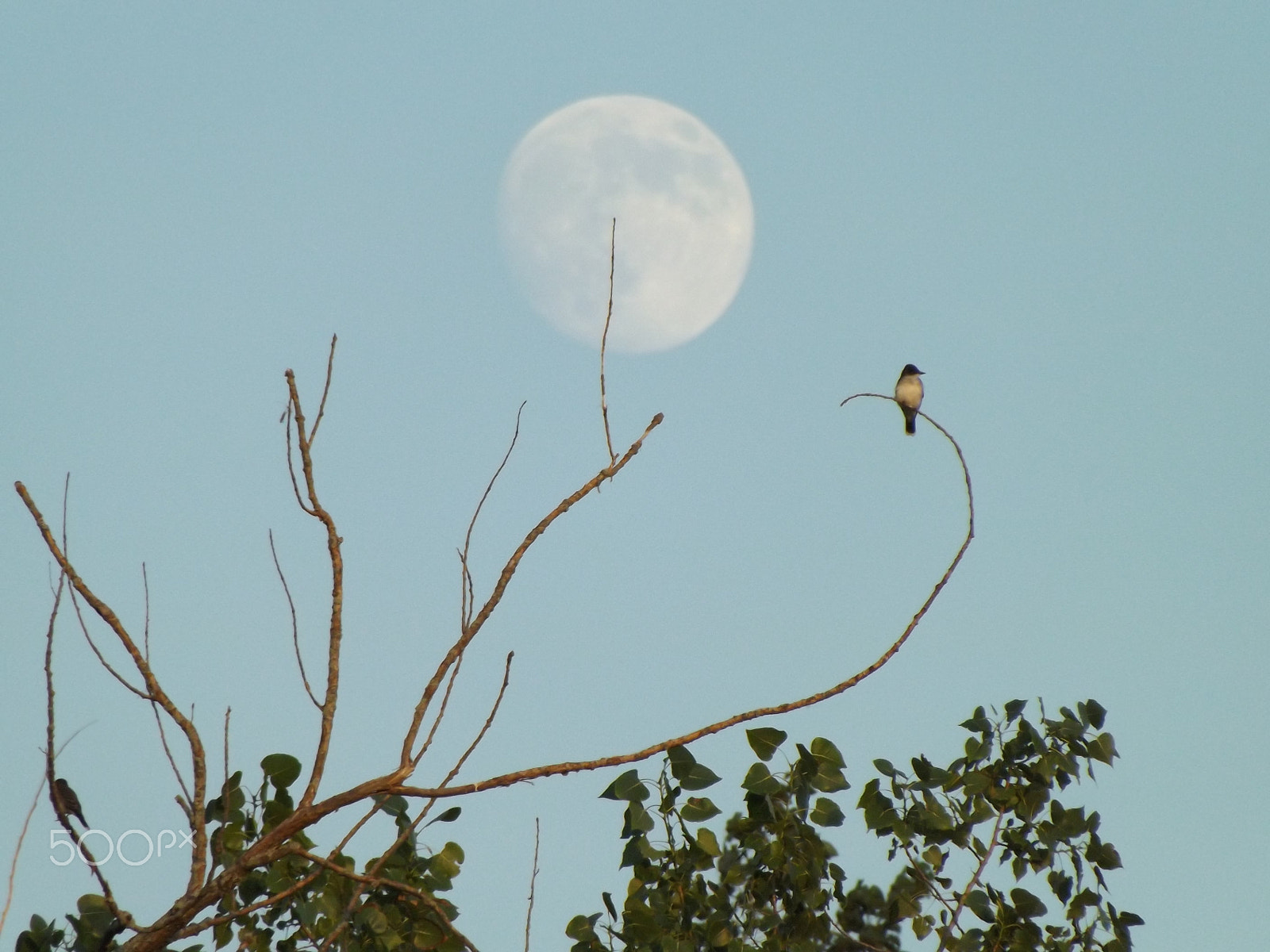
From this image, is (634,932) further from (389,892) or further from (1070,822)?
(1070,822)

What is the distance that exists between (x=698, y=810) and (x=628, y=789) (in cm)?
24

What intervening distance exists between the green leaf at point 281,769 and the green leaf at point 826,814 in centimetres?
178

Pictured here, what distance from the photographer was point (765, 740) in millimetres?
3953

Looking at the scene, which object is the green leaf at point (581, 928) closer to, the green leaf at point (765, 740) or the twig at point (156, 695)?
the green leaf at point (765, 740)

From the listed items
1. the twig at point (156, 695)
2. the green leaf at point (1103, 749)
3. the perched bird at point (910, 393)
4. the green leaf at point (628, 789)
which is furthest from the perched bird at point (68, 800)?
the perched bird at point (910, 393)

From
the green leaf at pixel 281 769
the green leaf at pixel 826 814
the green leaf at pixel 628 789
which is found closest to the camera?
the green leaf at pixel 281 769

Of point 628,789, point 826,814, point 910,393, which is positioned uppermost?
point 910,393

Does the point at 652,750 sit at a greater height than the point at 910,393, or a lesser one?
lesser

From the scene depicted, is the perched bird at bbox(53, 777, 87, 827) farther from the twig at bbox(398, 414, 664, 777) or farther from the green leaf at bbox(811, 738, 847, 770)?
the green leaf at bbox(811, 738, 847, 770)

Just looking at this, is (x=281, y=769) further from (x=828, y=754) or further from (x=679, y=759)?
(x=828, y=754)

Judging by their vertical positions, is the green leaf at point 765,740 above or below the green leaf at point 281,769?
above

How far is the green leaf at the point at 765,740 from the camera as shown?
12.9 ft

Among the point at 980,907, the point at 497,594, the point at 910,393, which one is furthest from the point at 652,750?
the point at 910,393

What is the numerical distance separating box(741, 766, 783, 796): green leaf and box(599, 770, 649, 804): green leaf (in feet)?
1.30
